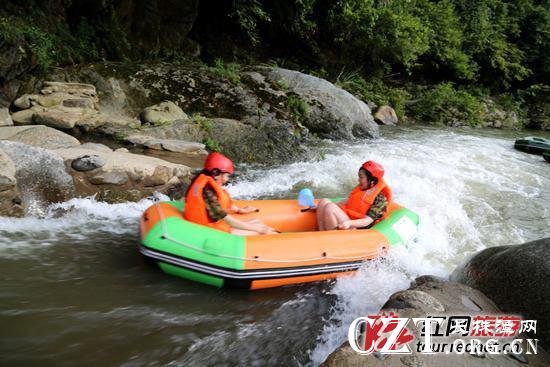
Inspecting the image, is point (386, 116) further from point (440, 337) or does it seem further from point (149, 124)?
point (440, 337)

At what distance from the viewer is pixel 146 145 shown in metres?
Answer: 6.83

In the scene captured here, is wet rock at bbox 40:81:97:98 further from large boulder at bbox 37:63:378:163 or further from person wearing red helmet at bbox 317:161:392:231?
person wearing red helmet at bbox 317:161:392:231

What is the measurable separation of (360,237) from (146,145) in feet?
13.5

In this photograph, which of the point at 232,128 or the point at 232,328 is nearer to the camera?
the point at 232,328

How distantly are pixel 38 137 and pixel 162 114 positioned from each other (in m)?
2.56

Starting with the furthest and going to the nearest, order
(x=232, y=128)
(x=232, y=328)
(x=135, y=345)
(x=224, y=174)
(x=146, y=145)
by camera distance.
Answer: (x=232, y=128) < (x=146, y=145) < (x=224, y=174) < (x=232, y=328) < (x=135, y=345)

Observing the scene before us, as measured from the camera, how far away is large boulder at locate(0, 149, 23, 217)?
4387 mm

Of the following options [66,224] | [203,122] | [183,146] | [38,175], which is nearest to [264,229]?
[66,224]

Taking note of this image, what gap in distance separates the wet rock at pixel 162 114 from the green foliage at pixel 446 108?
9884 mm

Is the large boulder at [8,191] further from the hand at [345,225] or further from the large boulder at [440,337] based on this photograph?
the large boulder at [440,337]

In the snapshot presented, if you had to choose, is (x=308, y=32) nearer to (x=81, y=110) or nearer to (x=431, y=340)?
(x=81, y=110)

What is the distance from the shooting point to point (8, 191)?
4.44 m

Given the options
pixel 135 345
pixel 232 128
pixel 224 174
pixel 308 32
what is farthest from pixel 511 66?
pixel 135 345

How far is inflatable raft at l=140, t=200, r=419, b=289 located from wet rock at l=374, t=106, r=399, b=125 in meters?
9.62
